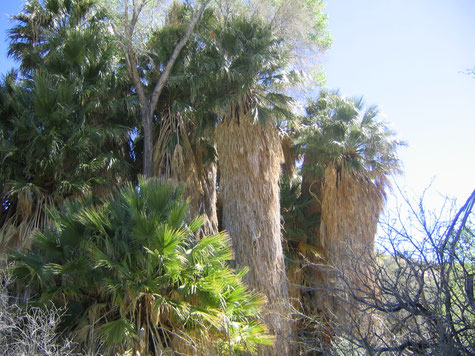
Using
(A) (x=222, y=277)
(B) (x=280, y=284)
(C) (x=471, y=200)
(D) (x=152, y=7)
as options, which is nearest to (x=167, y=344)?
(A) (x=222, y=277)

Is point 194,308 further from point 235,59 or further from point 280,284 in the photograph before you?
point 235,59

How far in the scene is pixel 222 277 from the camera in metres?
8.56

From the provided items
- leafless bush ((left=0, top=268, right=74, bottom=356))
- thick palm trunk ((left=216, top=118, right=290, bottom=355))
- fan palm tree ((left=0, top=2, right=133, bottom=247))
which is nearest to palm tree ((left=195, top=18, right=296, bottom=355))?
thick palm trunk ((left=216, top=118, right=290, bottom=355))

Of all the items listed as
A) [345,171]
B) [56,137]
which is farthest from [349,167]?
[56,137]

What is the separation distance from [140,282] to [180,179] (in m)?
5.23

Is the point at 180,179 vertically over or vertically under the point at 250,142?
under

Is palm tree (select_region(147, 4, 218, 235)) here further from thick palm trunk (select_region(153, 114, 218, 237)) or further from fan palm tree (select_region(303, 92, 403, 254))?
fan palm tree (select_region(303, 92, 403, 254))

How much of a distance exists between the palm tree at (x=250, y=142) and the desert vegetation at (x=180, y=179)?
0.04m

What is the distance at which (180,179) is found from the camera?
12883 millimetres

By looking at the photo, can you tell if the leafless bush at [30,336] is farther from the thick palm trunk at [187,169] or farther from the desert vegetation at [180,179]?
the thick palm trunk at [187,169]

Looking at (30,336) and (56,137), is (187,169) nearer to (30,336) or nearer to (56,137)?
(56,137)

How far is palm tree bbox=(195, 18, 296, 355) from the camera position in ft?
37.7

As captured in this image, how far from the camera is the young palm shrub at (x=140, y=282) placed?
25.8ft

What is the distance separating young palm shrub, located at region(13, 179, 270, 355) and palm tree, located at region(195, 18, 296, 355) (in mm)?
2687
